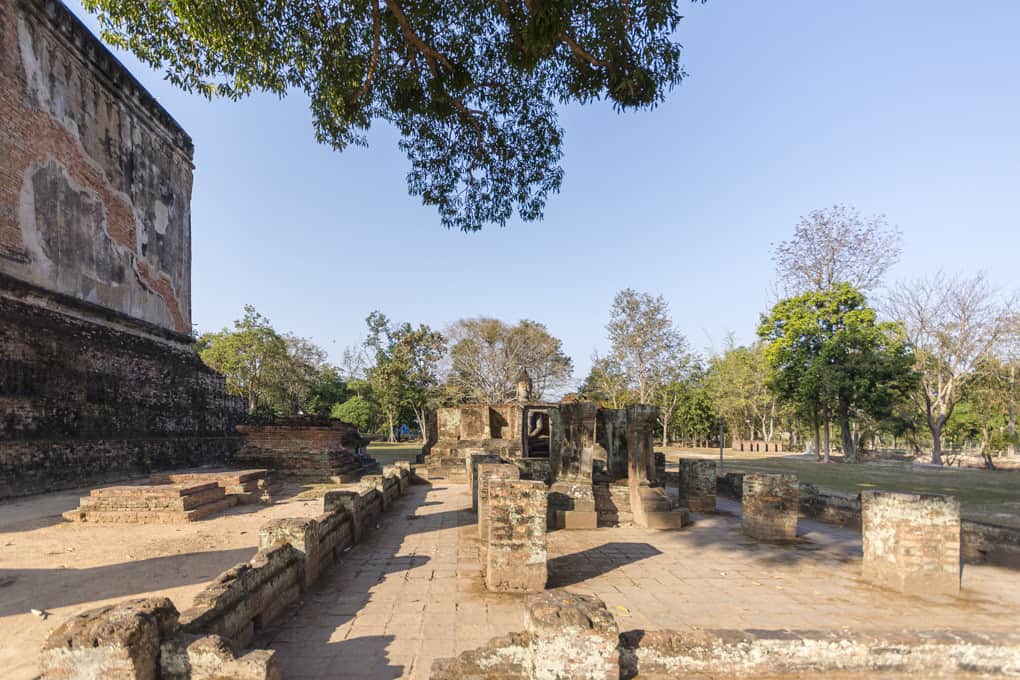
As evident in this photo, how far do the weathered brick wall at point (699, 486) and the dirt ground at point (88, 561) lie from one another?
703 centimetres

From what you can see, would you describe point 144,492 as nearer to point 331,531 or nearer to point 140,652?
point 331,531

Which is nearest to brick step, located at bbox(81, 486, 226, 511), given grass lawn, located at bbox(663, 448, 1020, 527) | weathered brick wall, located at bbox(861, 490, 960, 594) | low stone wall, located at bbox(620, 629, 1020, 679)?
low stone wall, located at bbox(620, 629, 1020, 679)

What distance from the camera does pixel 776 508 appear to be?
283 inches

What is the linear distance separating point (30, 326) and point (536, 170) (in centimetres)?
1219

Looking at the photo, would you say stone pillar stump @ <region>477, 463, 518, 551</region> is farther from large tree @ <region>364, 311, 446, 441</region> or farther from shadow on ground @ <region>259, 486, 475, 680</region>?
large tree @ <region>364, 311, 446, 441</region>

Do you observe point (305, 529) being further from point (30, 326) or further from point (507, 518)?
point (30, 326)

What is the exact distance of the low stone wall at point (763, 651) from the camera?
295cm

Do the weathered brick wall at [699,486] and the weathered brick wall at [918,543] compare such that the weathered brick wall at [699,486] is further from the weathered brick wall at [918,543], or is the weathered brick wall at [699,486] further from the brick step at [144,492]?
the brick step at [144,492]

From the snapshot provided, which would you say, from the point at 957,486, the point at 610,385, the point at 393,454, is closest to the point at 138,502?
the point at 393,454

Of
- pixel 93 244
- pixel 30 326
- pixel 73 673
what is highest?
pixel 93 244

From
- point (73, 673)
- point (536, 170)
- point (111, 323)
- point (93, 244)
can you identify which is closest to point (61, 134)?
point (93, 244)

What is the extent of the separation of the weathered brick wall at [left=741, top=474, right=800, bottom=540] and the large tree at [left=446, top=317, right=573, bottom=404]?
2672 centimetres

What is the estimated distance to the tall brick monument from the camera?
1167 cm

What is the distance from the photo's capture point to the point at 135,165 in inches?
672
